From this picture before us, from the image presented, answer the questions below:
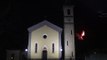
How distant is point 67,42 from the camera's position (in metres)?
39.4

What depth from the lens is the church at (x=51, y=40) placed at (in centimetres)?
3909

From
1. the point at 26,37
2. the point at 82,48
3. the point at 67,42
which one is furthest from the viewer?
the point at 82,48

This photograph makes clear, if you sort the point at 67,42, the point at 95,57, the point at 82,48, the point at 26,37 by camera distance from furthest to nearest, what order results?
→ the point at 82,48
the point at 26,37
the point at 67,42
the point at 95,57

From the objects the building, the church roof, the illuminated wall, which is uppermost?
the church roof

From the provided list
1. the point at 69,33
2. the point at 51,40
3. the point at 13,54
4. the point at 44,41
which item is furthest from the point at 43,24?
the point at 13,54

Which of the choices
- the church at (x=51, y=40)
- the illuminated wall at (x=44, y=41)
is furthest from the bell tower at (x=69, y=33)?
the illuminated wall at (x=44, y=41)

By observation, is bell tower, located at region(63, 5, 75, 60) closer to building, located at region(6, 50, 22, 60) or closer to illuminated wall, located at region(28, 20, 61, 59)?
illuminated wall, located at region(28, 20, 61, 59)

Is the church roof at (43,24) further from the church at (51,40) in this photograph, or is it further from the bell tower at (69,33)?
the bell tower at (69,33)

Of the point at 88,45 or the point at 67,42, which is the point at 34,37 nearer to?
the point at 67,42

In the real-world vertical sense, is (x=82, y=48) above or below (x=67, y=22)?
below

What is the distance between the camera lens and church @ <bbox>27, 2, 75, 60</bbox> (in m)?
39.1

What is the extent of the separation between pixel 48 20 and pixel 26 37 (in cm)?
477

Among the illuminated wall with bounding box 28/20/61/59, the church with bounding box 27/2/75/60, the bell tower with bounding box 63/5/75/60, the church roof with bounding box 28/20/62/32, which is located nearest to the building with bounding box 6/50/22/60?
the church with bounding box 27/2/75/60

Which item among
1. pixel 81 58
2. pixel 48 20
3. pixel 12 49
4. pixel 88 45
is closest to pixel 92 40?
pixel 88 45
